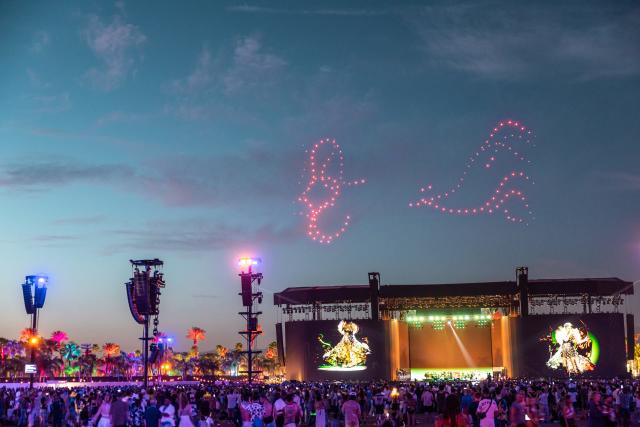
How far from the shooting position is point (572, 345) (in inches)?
2498

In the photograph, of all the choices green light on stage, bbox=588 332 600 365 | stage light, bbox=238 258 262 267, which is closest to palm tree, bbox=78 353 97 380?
green light on stage, bbox=588 332 600 365

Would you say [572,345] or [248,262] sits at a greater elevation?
[248,262]

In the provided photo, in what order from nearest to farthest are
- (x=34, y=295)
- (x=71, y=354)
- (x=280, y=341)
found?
1. (x=34, y=295)
2. (x=280, y=341)
3. (x=71, y=354)

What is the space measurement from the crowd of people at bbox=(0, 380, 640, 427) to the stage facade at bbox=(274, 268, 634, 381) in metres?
29.8

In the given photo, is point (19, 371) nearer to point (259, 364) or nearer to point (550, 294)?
point (259, 364)

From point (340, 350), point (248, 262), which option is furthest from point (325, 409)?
point (340, 350)

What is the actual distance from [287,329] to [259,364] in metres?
93.0

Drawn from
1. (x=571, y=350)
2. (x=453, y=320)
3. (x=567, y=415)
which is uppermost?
(x=453, y=320)

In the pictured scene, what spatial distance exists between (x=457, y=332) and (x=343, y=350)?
1232cm

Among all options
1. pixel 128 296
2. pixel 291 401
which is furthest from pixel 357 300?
pixel 291 401

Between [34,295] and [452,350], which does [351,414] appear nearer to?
[34,295]

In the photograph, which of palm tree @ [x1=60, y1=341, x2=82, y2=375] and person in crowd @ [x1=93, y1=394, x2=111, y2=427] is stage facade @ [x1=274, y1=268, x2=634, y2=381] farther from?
palm tree @ [x1=60, y1=341, x2=82, y2=375]

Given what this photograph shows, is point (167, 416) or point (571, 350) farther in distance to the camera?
point (571, 350)

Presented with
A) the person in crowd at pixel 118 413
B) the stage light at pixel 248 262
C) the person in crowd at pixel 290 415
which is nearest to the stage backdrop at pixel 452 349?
the stage light at pixel 248 262
